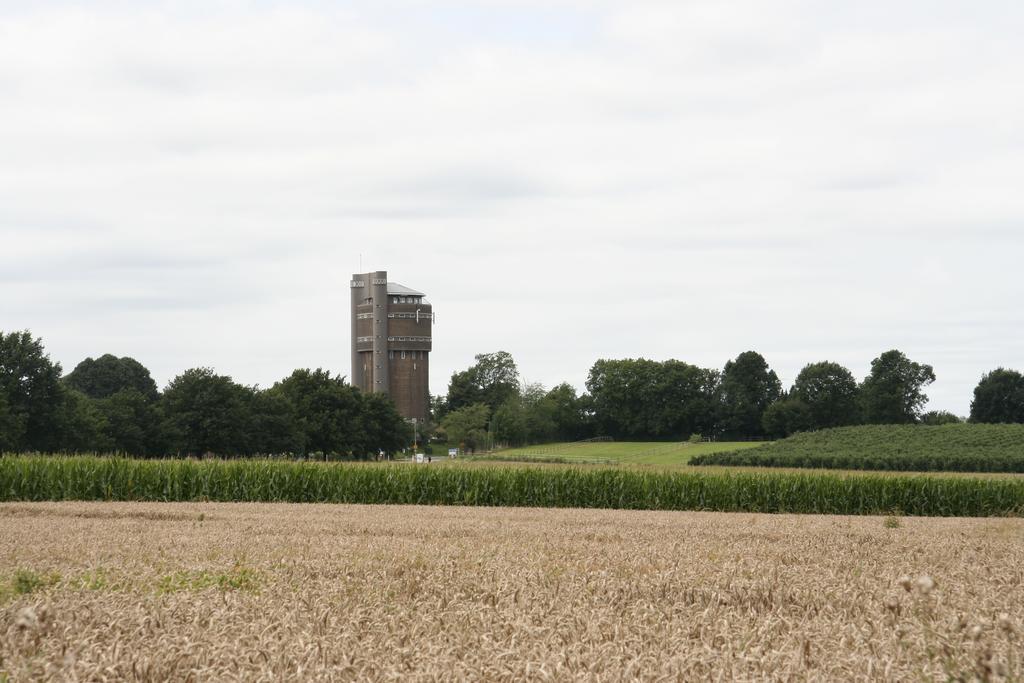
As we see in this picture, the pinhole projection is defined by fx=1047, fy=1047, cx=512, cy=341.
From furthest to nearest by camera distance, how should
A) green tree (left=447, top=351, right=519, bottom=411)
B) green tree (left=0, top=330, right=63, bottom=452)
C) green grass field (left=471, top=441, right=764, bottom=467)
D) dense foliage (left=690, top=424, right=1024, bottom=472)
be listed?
1. green tree (left=447, top=351, right=519, bottom=411)
2. green grass field (left=471, top=441, right=764, bottom=467)
3. dense foliage (left=690, top=424, right=1024, bottom=472)
4. green tree (left=0, top=330, right=63, bottom=452)

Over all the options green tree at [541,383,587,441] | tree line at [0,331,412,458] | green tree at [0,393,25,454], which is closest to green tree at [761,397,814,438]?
green tree at [541,383,587,441]

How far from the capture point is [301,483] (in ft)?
130

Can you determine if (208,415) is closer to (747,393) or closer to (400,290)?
(400,290)

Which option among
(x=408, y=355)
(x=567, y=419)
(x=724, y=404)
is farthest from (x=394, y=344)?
(x=724, y=404)

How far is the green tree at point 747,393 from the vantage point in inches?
5659

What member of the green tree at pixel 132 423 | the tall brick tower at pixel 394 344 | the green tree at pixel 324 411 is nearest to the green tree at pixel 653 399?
the tall brick tower at pixel 394 344

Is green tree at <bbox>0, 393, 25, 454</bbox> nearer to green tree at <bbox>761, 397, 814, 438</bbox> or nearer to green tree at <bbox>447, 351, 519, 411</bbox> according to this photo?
green tree at <bbox>761, 397, 814, 438</bbox>

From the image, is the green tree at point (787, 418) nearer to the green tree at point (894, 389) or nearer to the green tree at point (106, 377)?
the green tree at point (894, 389)

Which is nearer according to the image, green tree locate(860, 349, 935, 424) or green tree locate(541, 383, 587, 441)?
green tree locate(860, 349, 935, 424)

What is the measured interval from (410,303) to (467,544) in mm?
131712

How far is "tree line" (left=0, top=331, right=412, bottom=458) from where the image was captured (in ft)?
245

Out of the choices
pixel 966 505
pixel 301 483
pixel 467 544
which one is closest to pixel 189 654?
pixel 467 544

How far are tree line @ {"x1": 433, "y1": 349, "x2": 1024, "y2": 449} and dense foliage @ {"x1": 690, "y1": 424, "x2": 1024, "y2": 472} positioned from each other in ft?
100

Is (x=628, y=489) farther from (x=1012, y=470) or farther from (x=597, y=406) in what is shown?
(x=597, y=406)
